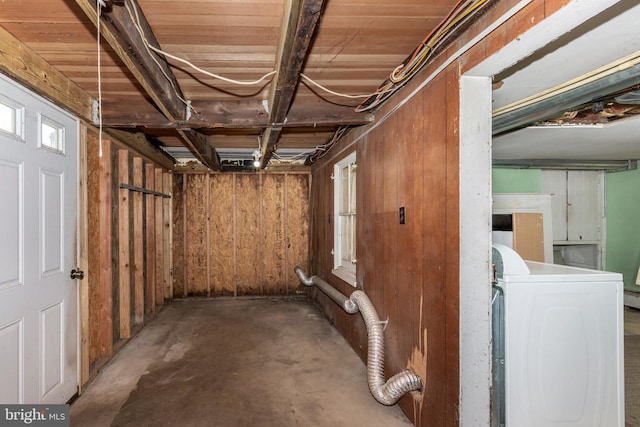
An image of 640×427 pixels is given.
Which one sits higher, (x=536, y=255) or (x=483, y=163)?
(x=483, y=163)

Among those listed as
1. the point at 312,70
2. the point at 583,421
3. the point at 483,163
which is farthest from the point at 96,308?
the point at 583,421

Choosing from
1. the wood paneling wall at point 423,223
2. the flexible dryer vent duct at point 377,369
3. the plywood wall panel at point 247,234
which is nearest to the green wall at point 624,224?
the wood paneling wall at point 423,223

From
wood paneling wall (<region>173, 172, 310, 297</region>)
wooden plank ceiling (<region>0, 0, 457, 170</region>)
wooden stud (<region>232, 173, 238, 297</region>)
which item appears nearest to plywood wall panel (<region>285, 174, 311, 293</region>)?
wood paneling wall (<region>173, 172, 310, 297</region>)

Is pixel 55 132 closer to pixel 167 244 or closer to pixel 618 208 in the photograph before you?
pixel 167 244

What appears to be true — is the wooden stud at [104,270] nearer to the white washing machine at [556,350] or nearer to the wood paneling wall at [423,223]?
the wood paneling wall at [423,223]

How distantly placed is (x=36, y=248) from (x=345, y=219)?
111 inches

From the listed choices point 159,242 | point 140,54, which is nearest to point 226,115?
point 140,54

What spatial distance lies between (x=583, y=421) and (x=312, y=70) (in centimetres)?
243

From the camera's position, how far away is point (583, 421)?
161 centimetres

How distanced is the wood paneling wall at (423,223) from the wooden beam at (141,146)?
2.41 meters

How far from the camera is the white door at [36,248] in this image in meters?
1.78

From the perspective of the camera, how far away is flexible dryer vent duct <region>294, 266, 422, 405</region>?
205 cm

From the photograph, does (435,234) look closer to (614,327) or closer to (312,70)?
(614,327)

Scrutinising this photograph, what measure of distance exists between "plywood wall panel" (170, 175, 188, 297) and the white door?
302cm
